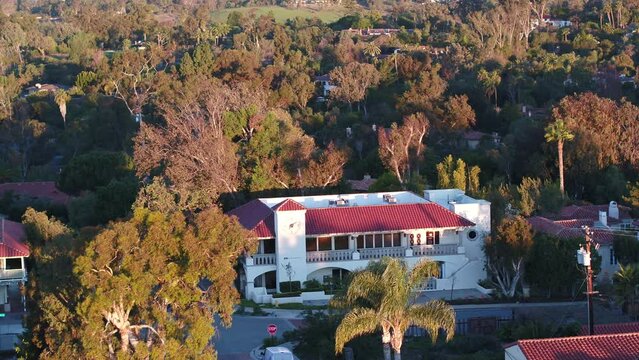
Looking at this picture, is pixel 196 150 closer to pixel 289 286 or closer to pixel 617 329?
pixel 289 286

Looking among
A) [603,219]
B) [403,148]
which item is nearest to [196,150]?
[403,148]

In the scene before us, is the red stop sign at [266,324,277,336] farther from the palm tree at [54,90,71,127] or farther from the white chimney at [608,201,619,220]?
the palm tree at [54,90,71,127]

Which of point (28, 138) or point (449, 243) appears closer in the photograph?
point (449, 243)

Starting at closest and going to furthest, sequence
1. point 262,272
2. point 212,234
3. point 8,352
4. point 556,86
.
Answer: point 212,234
point 8,352
point 262,272
point 556,86

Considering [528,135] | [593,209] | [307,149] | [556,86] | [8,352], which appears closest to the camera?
[8,352]

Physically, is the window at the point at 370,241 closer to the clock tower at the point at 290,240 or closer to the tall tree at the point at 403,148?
the clock tower at the point at 290,240

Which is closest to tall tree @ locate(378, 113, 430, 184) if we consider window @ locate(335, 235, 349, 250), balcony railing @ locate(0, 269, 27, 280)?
window @ locate(335, 235, 349, 250)

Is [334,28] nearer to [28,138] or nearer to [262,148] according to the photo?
[28,138]

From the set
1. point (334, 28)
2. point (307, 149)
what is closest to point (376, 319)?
point (307, 149)
